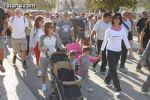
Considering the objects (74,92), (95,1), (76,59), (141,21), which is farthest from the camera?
(95,1)

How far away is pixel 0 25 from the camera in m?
10.9

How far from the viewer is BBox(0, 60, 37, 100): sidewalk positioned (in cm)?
915

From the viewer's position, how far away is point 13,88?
33.1 feet

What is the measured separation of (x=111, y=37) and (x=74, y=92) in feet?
6.64

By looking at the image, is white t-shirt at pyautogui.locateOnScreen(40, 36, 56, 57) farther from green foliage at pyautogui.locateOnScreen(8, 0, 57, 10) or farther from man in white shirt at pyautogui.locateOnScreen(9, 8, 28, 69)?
green foliage at pyautogui.locateOnScreen(8, 0, 57, 10)

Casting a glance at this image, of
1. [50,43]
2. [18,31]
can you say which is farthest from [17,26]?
[50,43]

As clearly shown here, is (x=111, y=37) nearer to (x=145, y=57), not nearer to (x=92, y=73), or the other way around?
(x=145, y=57)

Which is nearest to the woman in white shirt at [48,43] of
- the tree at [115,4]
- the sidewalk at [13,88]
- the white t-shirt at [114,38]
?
the sidewalk at [13,88]

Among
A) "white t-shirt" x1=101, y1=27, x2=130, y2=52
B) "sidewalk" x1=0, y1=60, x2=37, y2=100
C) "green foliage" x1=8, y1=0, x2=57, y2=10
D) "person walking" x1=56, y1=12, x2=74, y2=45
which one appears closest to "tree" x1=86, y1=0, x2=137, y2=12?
"person walking" x1=56, y1=12, x2=74, y2=45

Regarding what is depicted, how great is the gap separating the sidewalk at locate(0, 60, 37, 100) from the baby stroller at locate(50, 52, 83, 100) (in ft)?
3.34

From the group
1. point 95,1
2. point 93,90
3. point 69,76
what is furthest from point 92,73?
point 95,1

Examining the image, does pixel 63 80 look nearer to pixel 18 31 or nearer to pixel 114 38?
pixel 114 38

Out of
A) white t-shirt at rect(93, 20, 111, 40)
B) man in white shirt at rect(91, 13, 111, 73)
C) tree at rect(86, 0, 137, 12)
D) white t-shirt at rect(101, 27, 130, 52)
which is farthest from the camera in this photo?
tree at rect(86, 0, 137, 12)

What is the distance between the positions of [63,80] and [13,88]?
7.56ft
